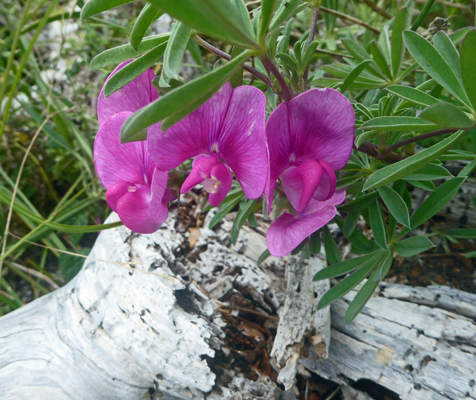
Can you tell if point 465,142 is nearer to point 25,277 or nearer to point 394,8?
point 394,8

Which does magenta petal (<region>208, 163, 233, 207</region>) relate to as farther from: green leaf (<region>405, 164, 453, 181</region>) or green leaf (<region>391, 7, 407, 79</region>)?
green leaf (<region>391, 7, 407, 79</region>)

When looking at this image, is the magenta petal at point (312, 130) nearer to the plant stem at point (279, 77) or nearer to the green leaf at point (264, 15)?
the plant stem at point (279, 77)

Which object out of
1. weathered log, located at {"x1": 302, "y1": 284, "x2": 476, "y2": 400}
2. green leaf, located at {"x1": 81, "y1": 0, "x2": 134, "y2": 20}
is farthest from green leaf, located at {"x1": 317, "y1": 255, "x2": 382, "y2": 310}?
→ green leaf, located at {"x1": 81, "y1": 0, "x2": 134, "y2": 20}

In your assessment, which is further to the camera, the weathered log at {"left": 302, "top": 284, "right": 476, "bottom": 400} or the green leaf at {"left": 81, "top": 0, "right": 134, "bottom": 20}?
the weathered log at {"left": 302, "top": 284, "right": 476, "bottom": 400}

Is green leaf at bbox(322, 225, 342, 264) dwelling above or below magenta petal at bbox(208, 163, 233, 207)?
below

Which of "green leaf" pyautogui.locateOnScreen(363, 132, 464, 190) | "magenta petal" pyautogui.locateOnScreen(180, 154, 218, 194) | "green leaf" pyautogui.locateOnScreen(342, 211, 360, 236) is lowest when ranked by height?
"green leaf" pyautogui.locateOnScreen(342, 211, 360, 236)

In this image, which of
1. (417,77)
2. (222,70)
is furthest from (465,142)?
(222,70)

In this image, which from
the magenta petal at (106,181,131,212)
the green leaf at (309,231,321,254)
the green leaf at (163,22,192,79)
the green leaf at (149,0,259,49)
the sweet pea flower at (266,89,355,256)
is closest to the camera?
the green leaf at (149,0,259,49)

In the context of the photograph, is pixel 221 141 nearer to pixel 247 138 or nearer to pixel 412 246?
pixel 247 138

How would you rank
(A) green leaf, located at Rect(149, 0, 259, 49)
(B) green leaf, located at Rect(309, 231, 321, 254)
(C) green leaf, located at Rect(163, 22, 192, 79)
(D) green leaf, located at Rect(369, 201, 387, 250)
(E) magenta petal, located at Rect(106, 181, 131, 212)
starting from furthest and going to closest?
(B) green leaf, located at Rect(309, 231, 321, 254) < (D) green leaf, located at Rect(369, 201, 387, 250) < (E) magenta petal, located at Rect(106, 181, 131, 212) < (C) green leaf, located at Rect(163, 22, 192, 79) < (A) green leaf, located at Rect(149, 0, 259, 49)
